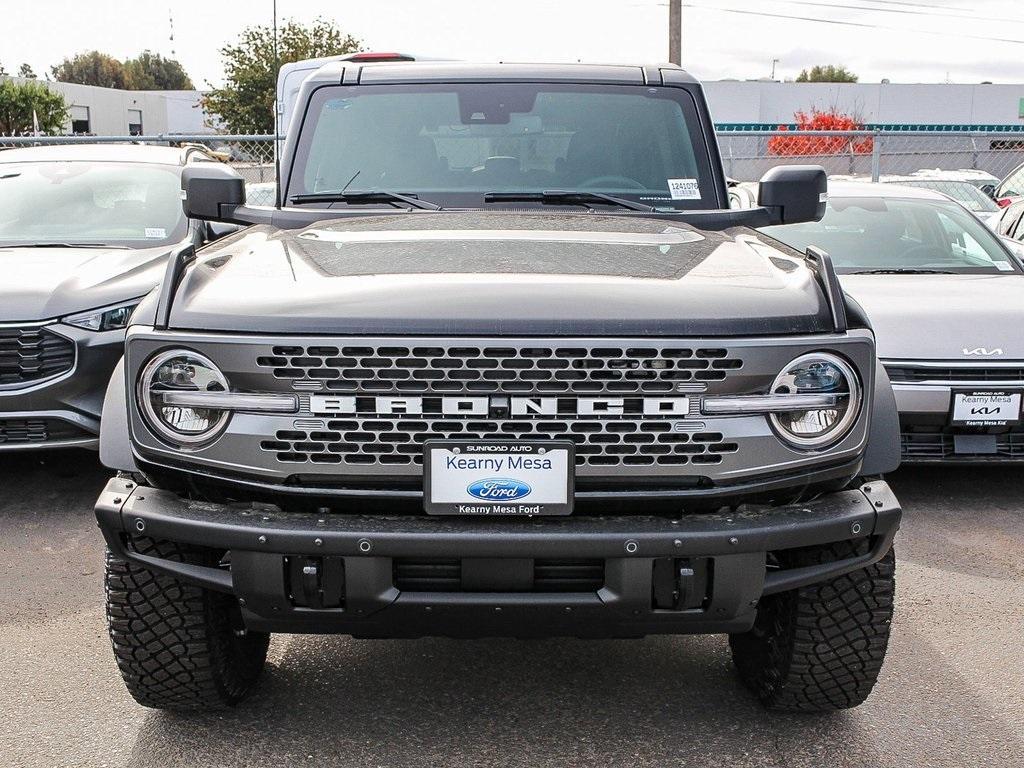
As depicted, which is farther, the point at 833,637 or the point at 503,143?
the point at 503,143

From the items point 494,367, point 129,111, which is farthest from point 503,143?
point 129,111

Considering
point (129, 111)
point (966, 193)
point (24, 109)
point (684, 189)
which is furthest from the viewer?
point (129, 111)

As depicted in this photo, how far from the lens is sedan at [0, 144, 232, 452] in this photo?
5344mm

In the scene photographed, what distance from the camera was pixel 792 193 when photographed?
12.9 feet

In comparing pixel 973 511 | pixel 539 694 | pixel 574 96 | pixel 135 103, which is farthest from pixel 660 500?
pixel 135 103

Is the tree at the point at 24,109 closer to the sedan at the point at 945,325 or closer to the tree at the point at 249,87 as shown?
the tree at the point at 249,87

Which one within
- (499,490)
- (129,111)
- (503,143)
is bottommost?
(499,490)

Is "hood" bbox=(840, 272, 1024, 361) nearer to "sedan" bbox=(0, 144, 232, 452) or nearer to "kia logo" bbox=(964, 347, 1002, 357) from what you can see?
"kia logo" bbox=(964, 347, 1002, 357)

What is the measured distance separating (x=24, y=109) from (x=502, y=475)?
50155mm

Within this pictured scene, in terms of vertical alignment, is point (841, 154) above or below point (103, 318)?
above

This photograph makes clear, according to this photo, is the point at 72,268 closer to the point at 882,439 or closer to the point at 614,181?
the point at 614,181

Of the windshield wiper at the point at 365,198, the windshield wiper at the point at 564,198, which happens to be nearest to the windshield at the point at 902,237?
the windshield wiper at the point at 564,198

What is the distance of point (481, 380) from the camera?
2619 millimetres

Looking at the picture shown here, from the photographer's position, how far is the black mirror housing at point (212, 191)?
4.00 m
